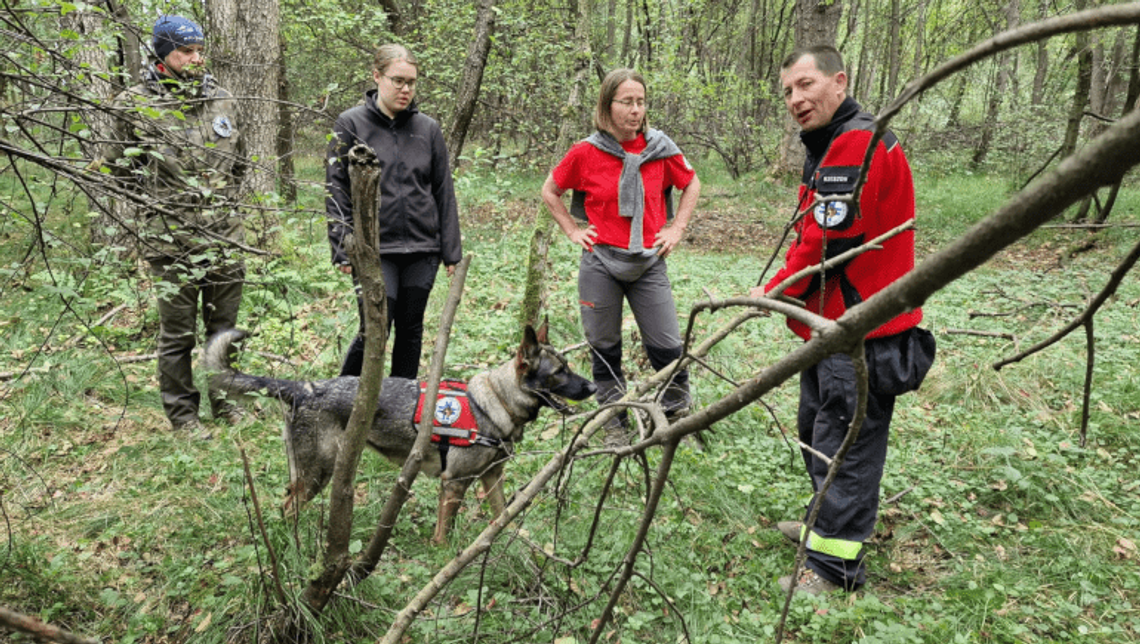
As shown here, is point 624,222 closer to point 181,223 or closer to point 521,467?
point 521,467

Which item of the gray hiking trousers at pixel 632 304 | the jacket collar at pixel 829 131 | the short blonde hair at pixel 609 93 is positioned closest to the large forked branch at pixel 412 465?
the gray hiking trousers at pixel 632 304

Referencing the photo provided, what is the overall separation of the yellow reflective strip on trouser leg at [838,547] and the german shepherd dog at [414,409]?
141cm

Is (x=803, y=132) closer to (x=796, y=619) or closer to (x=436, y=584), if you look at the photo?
(x=796, y=619)

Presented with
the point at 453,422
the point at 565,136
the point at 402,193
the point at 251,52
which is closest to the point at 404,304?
the point at 402,193

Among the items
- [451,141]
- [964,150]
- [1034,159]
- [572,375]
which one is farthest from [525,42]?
[964,150]

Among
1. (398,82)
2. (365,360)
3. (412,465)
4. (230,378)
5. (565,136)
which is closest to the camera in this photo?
(365,360)

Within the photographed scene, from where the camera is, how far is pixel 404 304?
4133 millimetres

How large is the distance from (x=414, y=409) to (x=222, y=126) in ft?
7.58

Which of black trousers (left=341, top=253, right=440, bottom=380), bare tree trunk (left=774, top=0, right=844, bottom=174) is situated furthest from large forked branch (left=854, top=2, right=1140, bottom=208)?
bare tree trunk (left=774, top=0, right=844, bottom=174)

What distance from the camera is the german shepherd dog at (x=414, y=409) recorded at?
10.8 feet

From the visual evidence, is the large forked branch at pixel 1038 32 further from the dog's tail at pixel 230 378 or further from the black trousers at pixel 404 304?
the black trousers at pixel 404 304

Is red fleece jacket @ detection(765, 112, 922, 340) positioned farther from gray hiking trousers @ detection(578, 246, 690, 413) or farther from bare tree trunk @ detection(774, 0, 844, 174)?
bare tree trunk @ detection(774, 0, 844, 174)

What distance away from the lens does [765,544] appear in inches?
133

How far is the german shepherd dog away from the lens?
130 inches
